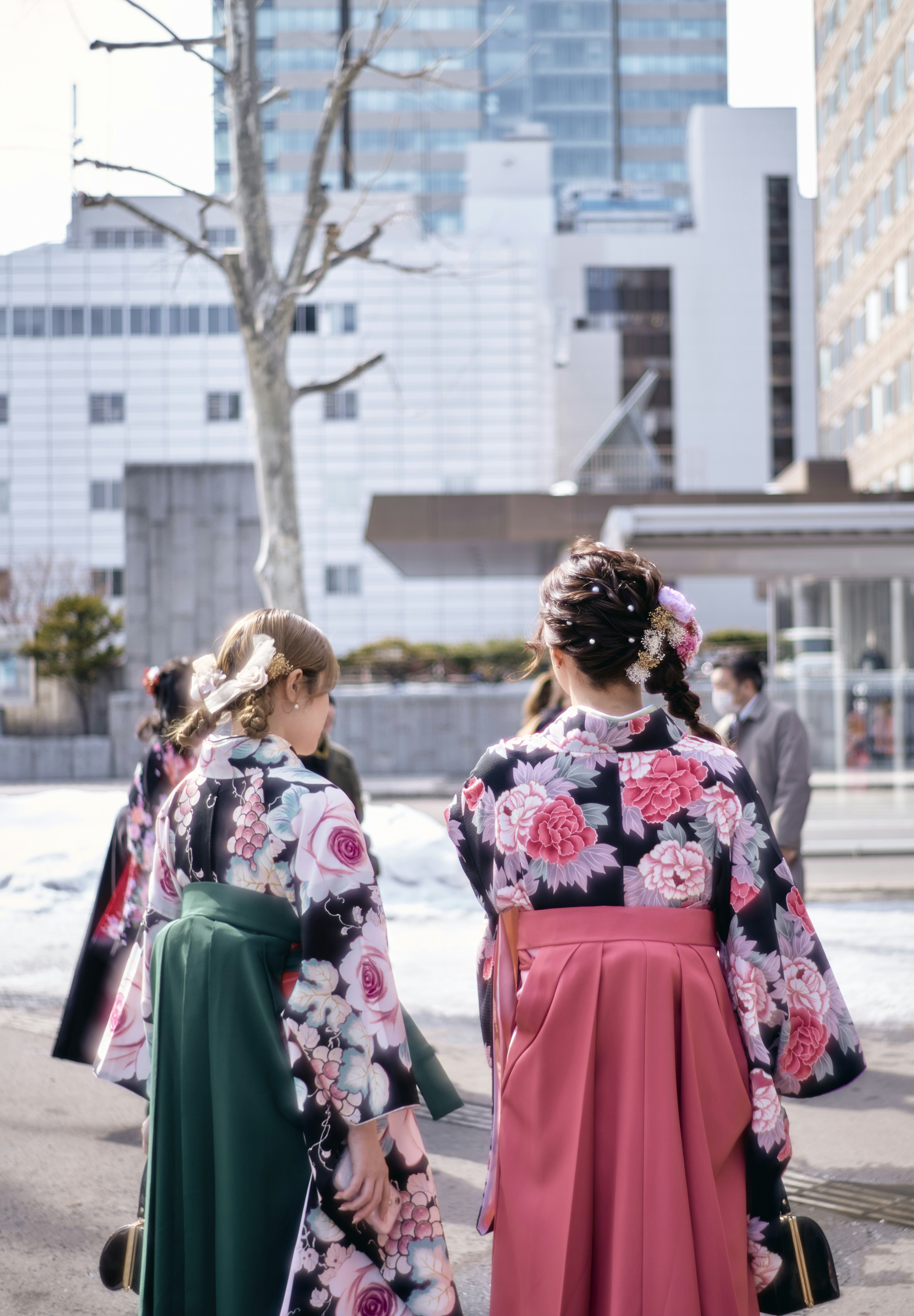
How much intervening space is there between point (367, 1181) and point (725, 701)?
5123 mm

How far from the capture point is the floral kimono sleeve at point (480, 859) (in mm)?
2535

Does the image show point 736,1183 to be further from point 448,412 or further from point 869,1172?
point 448,412

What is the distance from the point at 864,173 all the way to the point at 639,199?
28806 millimetres

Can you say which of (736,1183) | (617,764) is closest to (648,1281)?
(736,1183)

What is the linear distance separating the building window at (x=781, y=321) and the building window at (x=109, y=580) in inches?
1424

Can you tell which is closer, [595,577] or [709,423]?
[595,577]

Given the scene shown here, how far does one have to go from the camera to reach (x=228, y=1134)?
2.46 meters

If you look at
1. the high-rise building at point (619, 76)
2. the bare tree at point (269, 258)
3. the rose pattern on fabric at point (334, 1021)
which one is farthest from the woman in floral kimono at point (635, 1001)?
the high-rise building at point (619, 76)

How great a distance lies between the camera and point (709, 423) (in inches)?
2648

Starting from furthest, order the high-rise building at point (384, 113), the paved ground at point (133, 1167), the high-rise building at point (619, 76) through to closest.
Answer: the high-rise building at point (619, 76), the high-rise building at point (384, 113), the paved ground at point (133, 1167)

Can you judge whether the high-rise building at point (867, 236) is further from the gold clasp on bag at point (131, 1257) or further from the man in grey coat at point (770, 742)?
the gold clasp on bag at point (131, 1257)

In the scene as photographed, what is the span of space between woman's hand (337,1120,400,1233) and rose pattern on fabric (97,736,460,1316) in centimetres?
2

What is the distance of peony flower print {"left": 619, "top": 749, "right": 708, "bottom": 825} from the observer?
2.42 meters

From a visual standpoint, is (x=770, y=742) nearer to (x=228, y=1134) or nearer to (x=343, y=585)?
(x=228, y=1134)
